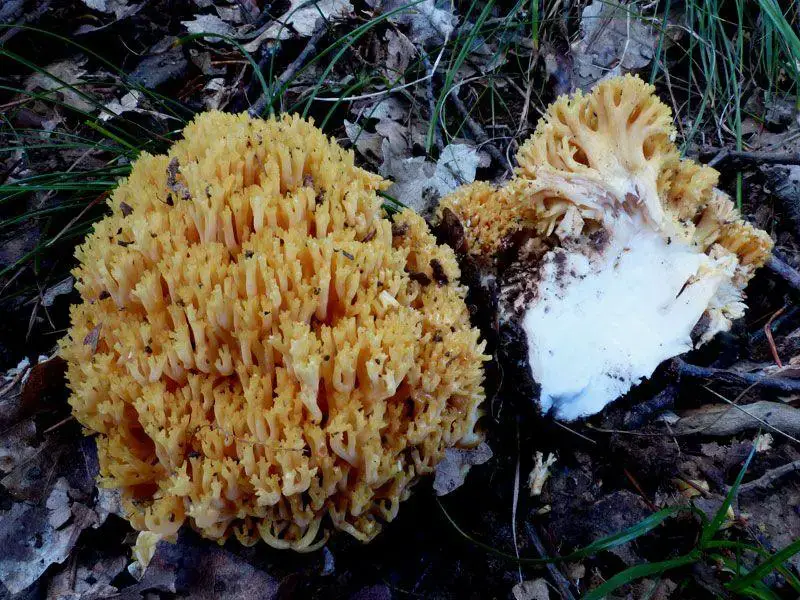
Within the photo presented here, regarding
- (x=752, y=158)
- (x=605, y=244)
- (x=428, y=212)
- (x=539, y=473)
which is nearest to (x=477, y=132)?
(x=428, y=212)

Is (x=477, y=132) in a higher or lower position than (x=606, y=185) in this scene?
lower

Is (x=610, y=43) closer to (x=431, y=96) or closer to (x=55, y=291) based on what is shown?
(x=431, y=96)

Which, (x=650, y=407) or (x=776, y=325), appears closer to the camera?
(x=650, y=407)

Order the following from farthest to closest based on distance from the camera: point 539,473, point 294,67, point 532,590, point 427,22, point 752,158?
point 427,22 < point 294,67 < point 752,158 < point 539,473 < point 532,590

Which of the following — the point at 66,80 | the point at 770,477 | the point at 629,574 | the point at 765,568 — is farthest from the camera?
the point at 66,80

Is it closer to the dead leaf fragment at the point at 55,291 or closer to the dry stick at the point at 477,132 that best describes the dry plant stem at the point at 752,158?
the dry stick at the point at 477,132

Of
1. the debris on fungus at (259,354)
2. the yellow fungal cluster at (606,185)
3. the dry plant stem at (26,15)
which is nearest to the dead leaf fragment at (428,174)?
the yellow fungal cluster at (606,185)

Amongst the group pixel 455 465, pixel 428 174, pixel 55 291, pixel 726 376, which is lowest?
pixel 455 465
